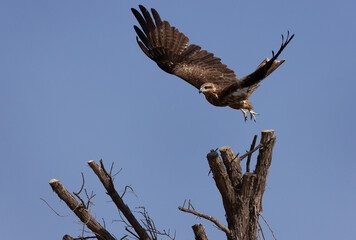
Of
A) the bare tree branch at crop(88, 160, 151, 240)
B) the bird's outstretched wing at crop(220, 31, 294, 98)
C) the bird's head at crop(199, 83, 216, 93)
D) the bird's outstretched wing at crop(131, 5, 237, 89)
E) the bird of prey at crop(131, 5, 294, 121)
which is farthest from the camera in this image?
the bird's outstretched wing at crop(131, 5, 237, 89)

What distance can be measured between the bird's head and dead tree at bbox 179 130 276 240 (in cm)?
182

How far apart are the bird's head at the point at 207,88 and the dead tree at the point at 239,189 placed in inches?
71.8

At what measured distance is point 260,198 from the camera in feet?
19.7

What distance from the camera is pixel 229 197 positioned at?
5.89m

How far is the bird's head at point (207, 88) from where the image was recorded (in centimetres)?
762

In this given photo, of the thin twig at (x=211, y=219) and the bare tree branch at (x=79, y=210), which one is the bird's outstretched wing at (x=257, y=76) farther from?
the bare tree branch at (x=79, y=210)

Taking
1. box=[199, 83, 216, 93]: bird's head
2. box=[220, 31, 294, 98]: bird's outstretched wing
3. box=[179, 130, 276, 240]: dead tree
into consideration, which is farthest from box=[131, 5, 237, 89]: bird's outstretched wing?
box=[179, 130, 276, 240]: dead tree

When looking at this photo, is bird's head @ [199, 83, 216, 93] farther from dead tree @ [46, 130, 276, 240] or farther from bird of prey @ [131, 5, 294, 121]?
dead tree @ [46, 130, 276, 240]

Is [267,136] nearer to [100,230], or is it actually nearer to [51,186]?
[100,230]

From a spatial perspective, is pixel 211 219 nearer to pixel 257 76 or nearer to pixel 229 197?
pixel 229 197

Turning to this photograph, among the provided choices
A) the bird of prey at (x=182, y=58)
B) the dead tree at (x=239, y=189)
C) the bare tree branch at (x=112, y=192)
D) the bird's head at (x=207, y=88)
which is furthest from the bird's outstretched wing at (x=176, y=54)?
the bare tree branch at (x=112, y=192)

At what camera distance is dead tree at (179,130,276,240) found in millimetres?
5793

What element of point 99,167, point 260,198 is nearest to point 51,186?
point 99,167

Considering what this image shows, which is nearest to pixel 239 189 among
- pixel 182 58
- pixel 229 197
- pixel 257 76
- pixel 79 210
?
pixel 229 197
